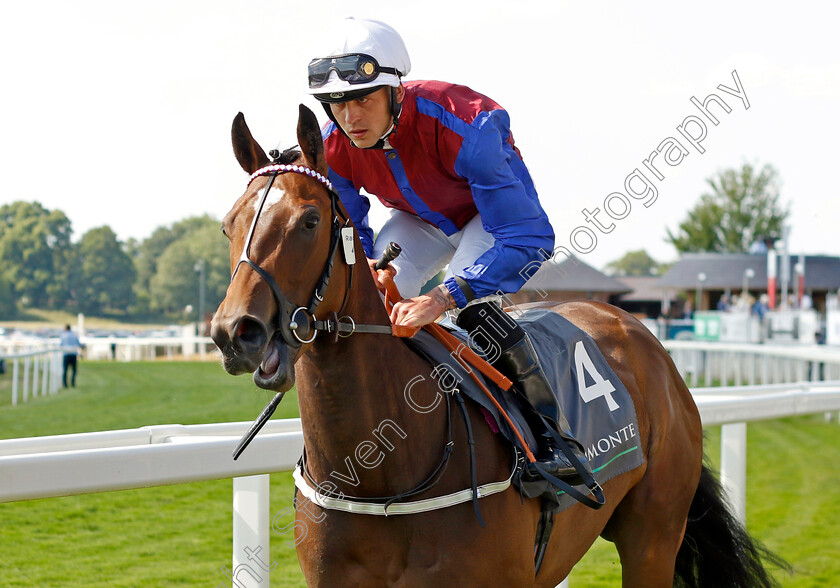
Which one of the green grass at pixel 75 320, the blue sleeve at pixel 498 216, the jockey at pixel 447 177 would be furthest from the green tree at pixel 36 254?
the blue sleeve at pixel 498 216

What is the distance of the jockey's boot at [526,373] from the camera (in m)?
2.45

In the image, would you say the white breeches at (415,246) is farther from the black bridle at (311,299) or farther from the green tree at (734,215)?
the green tree at (734,215)

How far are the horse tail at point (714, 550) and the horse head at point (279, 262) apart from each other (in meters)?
2.29

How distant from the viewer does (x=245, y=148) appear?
212cm

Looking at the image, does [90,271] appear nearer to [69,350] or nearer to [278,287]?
[69,350]

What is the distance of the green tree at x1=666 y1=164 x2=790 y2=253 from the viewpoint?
49156mm

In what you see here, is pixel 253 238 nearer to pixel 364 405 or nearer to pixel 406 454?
pixel 364 405

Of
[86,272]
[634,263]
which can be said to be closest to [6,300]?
[86,272]

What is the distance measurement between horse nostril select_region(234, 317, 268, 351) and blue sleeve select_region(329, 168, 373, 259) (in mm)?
880

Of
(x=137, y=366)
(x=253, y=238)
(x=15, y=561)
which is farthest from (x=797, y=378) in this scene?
(x=137, y=366)

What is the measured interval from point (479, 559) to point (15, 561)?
11.2 feet

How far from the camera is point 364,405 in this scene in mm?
2088

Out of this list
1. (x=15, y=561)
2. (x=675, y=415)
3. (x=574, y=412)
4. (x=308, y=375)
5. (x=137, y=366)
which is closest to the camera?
(x=308, y=375)

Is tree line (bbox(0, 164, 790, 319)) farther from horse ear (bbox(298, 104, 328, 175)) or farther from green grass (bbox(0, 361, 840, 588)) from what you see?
horse ear (bbox(298, 104, 328, 175))
